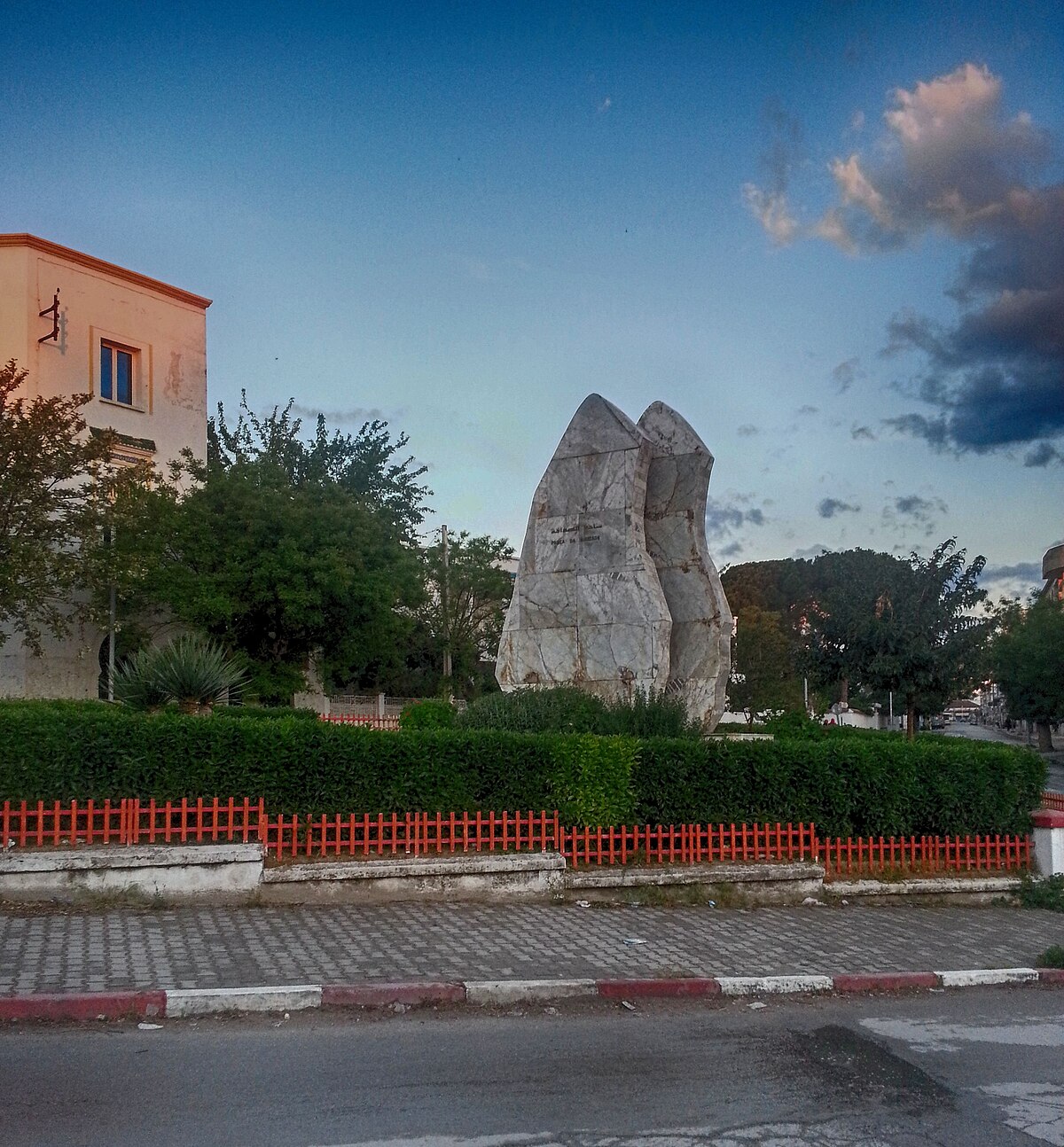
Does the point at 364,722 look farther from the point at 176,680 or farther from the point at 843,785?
the point at 843,785

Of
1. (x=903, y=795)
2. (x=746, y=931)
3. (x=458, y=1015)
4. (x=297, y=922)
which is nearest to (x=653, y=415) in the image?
(x=903, y=795)

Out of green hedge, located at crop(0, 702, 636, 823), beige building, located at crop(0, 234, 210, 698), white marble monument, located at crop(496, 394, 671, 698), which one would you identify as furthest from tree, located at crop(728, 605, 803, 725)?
green hedge, located at crop(0, 702, 636, 823)

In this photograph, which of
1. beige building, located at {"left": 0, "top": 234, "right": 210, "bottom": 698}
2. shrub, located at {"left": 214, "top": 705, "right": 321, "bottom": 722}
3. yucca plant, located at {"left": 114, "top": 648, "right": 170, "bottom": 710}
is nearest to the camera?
yucca plant, located at {"left": 114, "top": 648, "right": 170, "bottom": 710}

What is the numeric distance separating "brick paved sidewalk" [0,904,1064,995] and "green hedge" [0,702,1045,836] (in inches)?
42.4

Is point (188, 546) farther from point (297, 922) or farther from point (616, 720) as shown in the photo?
point (297, 922)

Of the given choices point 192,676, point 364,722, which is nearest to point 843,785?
point 192,676

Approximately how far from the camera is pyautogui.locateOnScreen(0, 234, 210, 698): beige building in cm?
2892

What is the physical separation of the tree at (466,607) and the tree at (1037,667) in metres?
24.3

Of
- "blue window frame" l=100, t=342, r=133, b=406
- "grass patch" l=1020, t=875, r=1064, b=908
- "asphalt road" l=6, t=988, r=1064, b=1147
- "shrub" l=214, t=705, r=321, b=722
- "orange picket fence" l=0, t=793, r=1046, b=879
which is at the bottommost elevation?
"grass patch" l=1020, t=875, r=1064, b=908

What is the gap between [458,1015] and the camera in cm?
688

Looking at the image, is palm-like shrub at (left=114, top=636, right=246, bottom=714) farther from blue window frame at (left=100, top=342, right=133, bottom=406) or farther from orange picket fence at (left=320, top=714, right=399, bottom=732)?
blue window frame at (left=100, top=342, right=133, bottom=406)

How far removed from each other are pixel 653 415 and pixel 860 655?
14.6 m

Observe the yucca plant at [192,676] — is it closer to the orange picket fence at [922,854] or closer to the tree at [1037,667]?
the orange picket fence at [922,854]

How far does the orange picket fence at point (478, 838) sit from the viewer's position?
9.36 m
